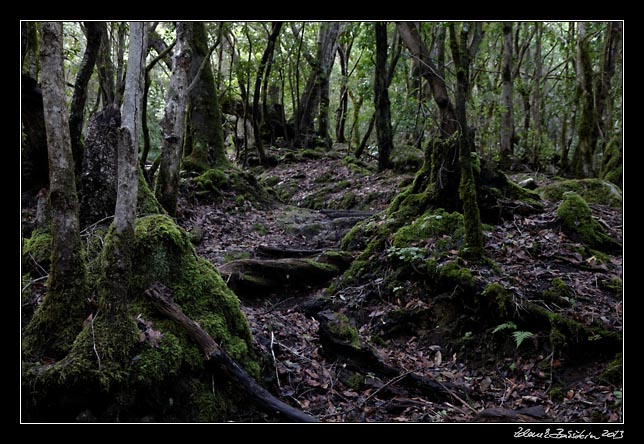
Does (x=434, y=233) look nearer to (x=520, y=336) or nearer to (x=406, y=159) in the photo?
(x=520, y=336)

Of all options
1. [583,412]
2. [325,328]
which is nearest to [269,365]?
[325,328]

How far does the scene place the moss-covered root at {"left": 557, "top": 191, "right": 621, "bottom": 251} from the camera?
6.46m

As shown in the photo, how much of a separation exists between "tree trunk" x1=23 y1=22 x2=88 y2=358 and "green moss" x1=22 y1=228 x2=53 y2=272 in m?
1.29

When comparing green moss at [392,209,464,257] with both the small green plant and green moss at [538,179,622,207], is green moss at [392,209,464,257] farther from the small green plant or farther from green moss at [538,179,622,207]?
green moss at [538,179,622,207]

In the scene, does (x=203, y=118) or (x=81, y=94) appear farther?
(x=203, y=118)

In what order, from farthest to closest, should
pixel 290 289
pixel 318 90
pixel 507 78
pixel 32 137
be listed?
pixel 318 90 → pixel 507 78 → pixel 290 289 → pixel 32 137

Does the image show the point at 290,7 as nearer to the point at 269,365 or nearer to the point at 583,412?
the point at 269,365

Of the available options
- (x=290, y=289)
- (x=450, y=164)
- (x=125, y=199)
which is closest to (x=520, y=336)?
(x=450, y=164)

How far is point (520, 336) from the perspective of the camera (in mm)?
4871

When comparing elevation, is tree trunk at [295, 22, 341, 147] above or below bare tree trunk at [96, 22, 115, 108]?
above

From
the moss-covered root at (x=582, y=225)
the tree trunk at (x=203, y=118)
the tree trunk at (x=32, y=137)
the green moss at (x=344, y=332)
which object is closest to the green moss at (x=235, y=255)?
the green moss at (x=344, y=332)

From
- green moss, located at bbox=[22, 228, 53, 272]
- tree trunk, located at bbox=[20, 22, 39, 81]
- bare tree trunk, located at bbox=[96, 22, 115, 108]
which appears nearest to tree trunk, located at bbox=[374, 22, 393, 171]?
bare tree trunk, located at bbox=[96, 22, 115, 108]

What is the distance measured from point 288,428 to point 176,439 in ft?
2.77

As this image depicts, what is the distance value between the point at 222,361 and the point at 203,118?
9555mm
